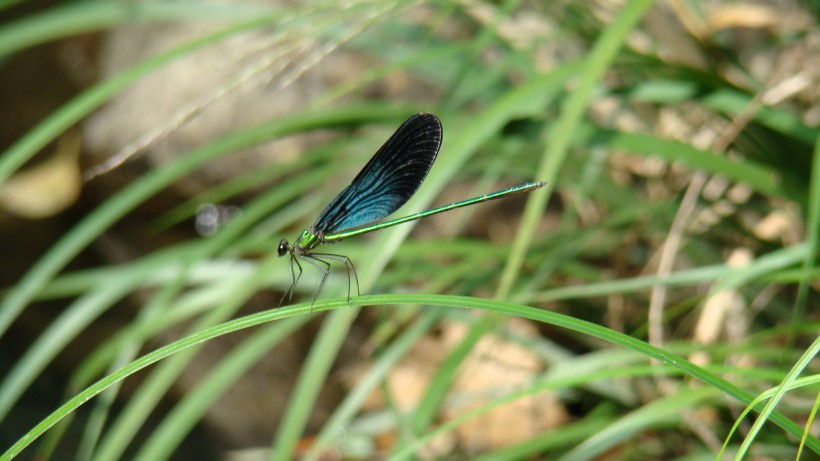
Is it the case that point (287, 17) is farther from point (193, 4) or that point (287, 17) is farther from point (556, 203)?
point (556, 203)

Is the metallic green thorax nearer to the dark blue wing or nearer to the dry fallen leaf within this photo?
the dark blue wing

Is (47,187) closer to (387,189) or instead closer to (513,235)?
(513,235)

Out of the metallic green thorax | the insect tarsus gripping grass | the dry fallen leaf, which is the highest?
the dry fallen leaf

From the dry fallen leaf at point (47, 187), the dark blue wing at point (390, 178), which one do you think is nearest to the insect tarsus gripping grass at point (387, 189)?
the dark blue wing at point (390, 178)

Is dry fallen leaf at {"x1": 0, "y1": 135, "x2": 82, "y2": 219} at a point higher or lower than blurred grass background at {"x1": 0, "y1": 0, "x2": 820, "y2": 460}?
higher

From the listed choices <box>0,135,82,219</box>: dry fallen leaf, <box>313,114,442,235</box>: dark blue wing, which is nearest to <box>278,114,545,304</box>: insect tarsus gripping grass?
<box>313,114,442,235</box>: dark blue wing

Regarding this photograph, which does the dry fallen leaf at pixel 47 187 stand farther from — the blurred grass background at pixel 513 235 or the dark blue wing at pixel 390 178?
the dark blue wing at pixel 390 178
